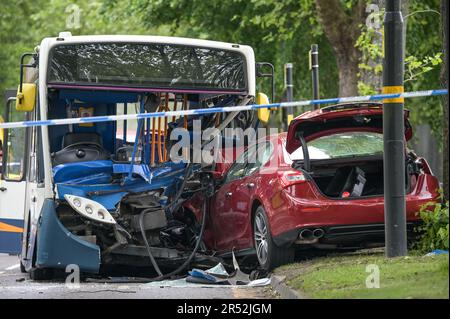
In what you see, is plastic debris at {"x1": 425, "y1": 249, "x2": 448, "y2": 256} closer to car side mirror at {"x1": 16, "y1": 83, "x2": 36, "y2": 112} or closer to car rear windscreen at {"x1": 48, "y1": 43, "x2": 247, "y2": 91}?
car rear windscreen at {"x1": 48, "y1": 43, "x2": 247, "y2": 91}

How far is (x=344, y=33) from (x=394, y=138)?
10586 mm

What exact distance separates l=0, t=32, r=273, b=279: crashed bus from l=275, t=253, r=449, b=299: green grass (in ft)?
5.86

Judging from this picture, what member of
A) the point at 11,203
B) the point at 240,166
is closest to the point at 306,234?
the point at 240,166

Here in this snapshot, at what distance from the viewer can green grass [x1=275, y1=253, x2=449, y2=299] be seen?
8.80m

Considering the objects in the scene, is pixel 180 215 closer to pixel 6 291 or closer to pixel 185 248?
pixel 185 248

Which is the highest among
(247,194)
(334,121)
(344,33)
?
(344,33)

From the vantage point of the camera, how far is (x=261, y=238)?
12133 millimetres

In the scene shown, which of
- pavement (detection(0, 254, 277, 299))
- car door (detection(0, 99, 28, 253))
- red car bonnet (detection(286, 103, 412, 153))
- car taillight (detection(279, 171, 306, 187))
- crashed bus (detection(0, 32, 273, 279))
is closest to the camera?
pavement (detection(0, 254, 277, 299))

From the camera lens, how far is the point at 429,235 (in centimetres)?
1180

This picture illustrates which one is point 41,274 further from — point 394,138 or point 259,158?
point 394,138

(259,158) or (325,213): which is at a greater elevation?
(259,158)

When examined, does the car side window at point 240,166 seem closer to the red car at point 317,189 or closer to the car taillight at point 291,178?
the red car at point 317,189

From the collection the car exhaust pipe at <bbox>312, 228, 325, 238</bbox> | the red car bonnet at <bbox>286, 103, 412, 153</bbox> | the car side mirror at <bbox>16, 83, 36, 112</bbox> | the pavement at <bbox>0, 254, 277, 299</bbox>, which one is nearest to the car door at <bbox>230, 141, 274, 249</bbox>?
the red car bonnet at <bbox>286, 103, 412, 153</bbox>

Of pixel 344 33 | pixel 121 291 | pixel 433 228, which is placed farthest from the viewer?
pixel 344 33
